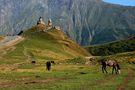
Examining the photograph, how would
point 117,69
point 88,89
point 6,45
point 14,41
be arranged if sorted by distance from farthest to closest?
point 14,41 → point 6,45 → point 117,69 → point 88,89

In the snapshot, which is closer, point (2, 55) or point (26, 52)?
point (2, 55)

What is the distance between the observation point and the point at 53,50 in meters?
194

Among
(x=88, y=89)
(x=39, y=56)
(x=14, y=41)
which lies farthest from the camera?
(x=14, y=41)

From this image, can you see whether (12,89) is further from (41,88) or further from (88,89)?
(88,89)

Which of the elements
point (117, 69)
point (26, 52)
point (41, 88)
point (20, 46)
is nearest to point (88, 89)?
point (41, 88)

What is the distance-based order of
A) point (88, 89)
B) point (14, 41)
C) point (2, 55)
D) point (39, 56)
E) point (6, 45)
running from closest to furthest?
point (88, 89) < point (2, 55) < point (39, 56) < point (6, 45) < point (14, 41)

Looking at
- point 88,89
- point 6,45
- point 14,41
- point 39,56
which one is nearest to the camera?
point 88,89

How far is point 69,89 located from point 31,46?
149712 mm

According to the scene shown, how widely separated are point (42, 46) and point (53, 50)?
6.68 metres

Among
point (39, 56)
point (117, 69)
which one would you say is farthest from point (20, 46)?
point (117, 69)

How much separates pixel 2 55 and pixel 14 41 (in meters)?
40.8

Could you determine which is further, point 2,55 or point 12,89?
point 2,55

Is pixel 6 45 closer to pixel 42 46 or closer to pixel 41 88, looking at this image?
pixel 42 46

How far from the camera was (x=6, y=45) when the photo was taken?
186 meters
